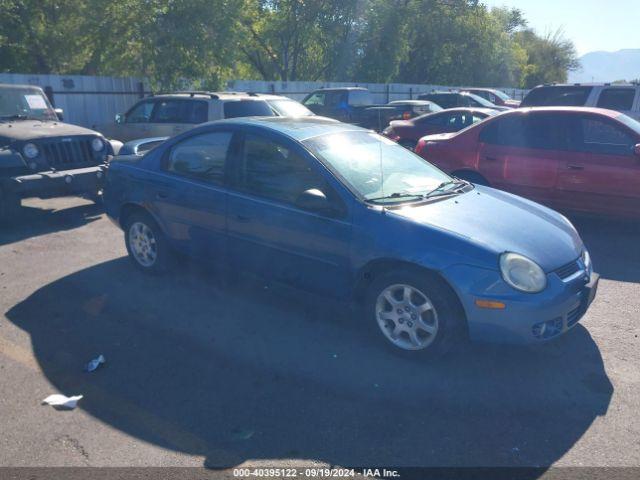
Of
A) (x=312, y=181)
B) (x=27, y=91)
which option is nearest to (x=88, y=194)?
(x=27, y=91)

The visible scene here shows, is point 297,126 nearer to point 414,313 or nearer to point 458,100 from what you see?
point 414,313

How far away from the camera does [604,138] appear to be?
7266mm

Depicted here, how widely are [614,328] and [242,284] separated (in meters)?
3.35

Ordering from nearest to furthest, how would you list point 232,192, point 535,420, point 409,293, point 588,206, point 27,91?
point 535,420 < point 409,293 < point 232,192 < point 588,206 < point 27,91

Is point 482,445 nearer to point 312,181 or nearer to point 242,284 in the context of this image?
point 312,181

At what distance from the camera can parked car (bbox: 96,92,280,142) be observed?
33.1 feet

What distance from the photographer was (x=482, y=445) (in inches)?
126

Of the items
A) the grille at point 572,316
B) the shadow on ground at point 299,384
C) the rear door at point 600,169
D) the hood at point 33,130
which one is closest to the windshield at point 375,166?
the shadow on ground at point 299,384

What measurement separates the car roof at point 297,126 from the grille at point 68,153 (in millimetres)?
3832

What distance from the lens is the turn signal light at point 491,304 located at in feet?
12.3

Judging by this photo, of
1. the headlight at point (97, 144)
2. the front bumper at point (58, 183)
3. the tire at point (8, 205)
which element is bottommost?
the tire at point (8, 205)

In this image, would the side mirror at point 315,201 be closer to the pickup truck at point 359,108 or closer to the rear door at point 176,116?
the rear door at point 176,116

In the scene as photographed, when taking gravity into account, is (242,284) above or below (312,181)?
below

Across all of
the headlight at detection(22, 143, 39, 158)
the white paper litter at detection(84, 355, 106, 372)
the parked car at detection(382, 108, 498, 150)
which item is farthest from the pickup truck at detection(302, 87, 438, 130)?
the white paper litter at detection(84, 355, 106, 372)
